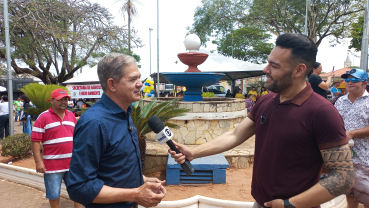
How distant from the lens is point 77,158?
165cm

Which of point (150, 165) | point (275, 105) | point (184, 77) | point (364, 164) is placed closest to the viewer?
point (275, 105)

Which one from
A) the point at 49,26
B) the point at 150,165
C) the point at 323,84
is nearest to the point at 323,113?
the point at 323,84

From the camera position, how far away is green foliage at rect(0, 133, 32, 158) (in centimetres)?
705

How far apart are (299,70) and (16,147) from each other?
7.47m

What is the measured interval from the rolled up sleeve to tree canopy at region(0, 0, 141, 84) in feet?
43.3

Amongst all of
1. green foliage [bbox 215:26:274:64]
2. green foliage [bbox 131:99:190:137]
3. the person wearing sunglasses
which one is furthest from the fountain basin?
green foliage [bbox 215:26:274:64]

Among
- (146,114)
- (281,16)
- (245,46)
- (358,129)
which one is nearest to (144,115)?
(146,114)

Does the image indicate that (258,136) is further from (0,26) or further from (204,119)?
(0,26)

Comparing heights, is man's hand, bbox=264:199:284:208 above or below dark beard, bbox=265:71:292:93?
below

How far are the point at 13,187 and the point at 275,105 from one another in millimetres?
5789

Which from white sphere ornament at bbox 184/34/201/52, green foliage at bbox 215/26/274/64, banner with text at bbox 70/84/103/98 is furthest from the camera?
green foliage at bbox 215/26/274/64

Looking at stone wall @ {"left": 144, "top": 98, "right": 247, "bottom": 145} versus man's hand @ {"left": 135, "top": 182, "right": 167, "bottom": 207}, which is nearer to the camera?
man's hand @ {"left": 135, "top": 182, "right": 167, "bottom": 207}

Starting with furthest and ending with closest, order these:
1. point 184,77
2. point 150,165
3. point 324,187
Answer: point 184,77, point 150,165, point 324,187

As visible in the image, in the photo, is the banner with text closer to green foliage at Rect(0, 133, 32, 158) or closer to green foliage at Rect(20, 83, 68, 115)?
green foliage at Rect(20, 83, 68, 115)
